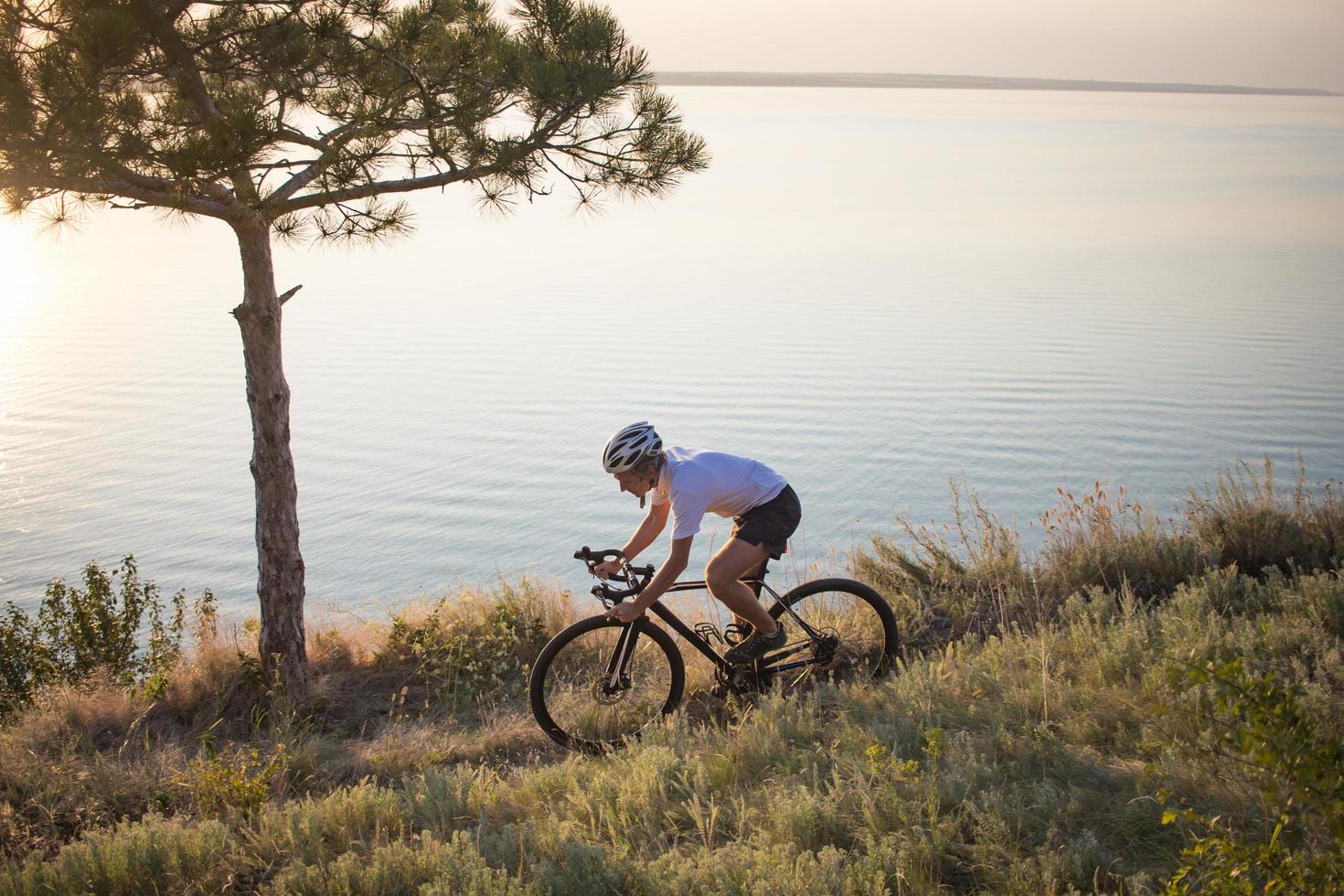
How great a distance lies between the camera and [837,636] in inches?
271

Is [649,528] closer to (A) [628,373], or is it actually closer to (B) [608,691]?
(B) [608,691]

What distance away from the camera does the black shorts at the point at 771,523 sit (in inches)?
247

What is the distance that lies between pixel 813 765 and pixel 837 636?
1.72 meters

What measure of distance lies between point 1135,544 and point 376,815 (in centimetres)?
604

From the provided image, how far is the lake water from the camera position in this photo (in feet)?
47.4

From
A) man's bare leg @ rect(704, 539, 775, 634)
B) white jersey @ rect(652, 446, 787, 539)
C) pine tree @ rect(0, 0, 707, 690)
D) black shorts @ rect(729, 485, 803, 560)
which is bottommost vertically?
man's bare leg @ rect(704, 539, 775, 634)

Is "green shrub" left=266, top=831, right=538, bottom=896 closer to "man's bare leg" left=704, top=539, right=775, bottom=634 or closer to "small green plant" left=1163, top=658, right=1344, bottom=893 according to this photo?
"man's bare leg" left=704, top=539, right=775, bottom=634

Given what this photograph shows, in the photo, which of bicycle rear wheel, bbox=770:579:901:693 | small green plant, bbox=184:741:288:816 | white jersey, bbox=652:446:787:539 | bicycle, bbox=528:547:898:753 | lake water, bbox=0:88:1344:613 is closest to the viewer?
small green plant, bbox=184:741:288:816

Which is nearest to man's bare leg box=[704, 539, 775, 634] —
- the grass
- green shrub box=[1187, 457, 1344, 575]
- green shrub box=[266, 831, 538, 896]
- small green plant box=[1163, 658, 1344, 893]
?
the grass

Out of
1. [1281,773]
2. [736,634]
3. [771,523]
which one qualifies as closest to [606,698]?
[736,634]

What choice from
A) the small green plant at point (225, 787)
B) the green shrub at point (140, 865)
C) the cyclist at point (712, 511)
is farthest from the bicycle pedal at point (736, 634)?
the green shrub at point (140, 865)

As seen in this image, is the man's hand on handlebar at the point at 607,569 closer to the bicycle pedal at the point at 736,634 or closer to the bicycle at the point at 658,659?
the bicycle at the point at 658,659

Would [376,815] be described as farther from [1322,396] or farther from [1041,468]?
[1322,396]

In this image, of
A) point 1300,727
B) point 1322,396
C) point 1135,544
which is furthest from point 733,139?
point 1300,727
